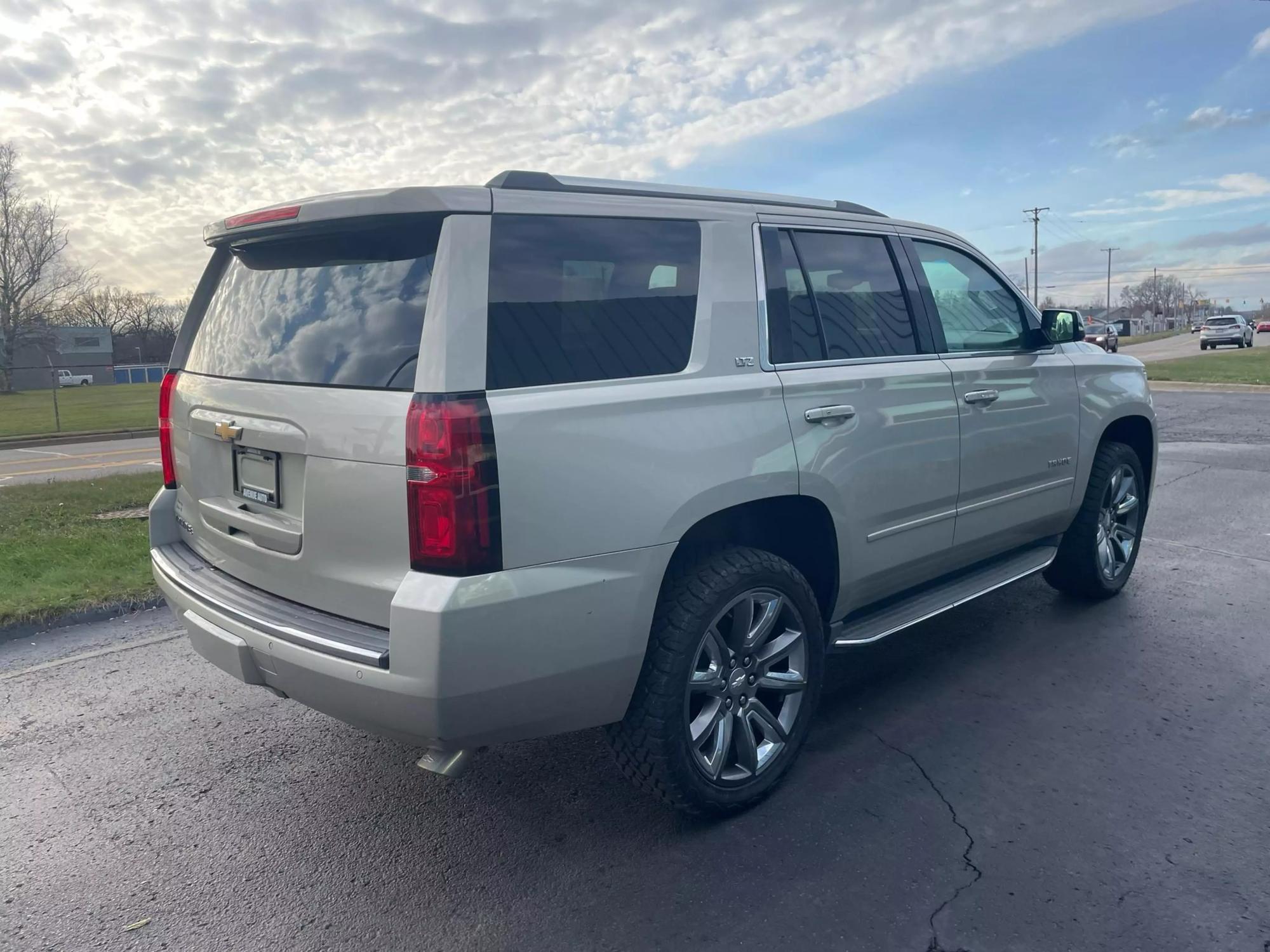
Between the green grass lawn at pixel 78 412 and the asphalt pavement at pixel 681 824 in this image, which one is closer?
the asphalt pavement at pixel 681 824

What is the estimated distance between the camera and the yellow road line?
1392 centimetres

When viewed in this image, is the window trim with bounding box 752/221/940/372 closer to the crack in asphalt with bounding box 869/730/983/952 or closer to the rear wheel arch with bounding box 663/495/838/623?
the rear wheel arch with bounding box 663/495/838/623

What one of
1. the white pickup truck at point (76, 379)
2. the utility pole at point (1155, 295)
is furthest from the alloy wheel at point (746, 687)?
the utility pole at point (1155, 295)

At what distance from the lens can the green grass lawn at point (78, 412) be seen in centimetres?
2333

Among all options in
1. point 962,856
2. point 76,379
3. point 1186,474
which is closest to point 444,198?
point 962,856

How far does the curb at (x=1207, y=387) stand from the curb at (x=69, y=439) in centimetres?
2165

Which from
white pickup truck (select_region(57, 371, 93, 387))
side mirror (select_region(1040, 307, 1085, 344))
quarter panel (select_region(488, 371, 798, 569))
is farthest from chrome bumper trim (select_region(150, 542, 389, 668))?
white pickup truck (select_region(57, 371, 93, 387))

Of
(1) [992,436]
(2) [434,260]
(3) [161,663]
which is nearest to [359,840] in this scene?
(2) [434,260]

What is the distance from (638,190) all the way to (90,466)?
46.5ft

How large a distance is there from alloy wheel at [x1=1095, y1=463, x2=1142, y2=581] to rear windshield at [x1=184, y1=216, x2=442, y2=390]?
13.1 feet

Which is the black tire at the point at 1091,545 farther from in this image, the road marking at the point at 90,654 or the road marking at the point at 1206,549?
the road marking at the point at 90,654

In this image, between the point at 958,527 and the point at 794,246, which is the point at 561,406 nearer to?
the point at 794,246

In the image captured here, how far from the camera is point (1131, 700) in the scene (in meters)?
3.99

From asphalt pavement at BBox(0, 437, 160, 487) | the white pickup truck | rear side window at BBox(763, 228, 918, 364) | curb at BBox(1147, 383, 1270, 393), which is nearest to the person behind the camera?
rear side window at BBox(763, 228, 918, 364)
